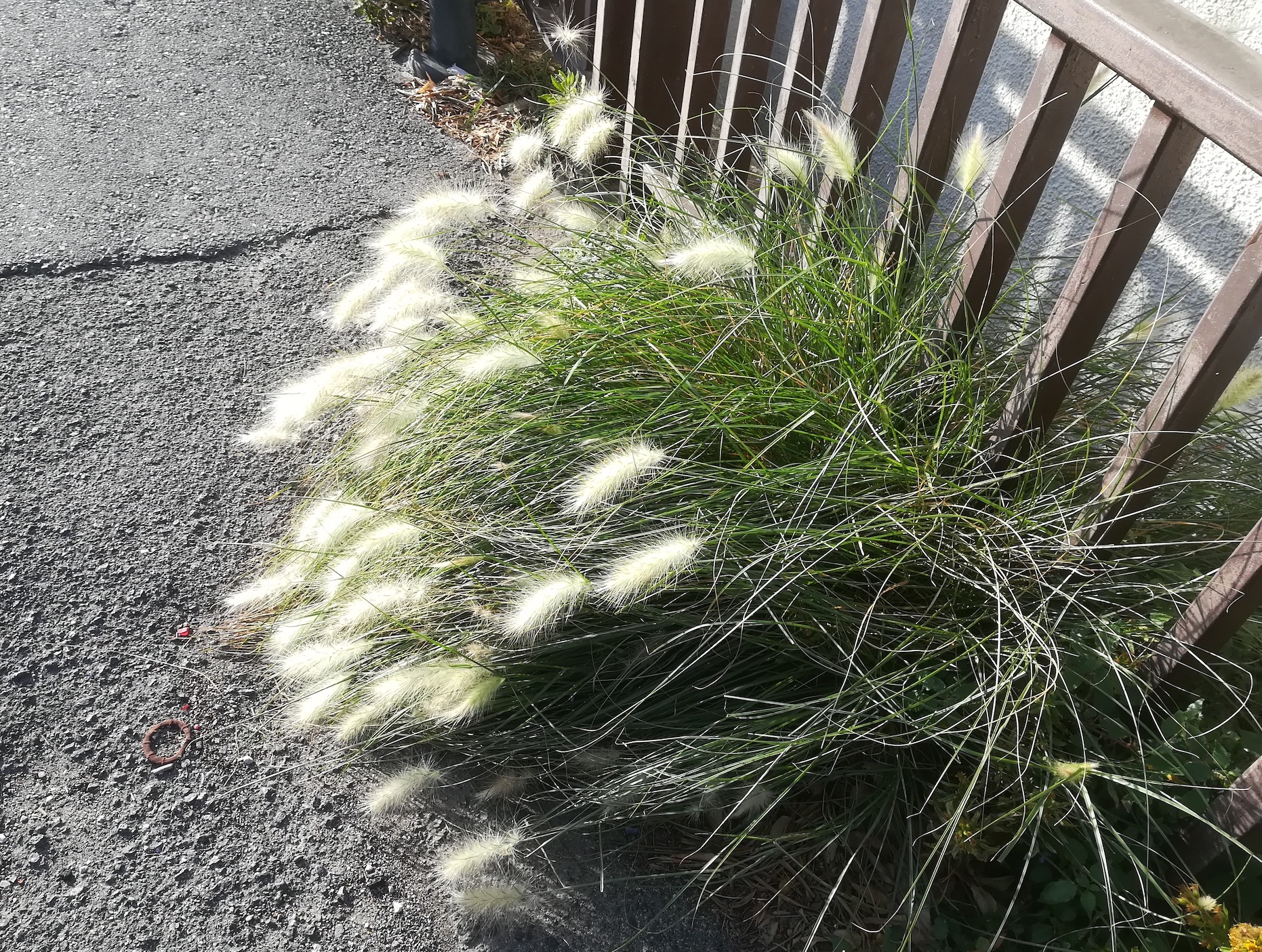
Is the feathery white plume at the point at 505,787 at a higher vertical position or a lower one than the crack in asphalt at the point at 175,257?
lower

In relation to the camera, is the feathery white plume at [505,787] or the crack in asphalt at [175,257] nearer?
the feathery white plume at [505,787]

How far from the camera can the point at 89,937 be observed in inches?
67.7

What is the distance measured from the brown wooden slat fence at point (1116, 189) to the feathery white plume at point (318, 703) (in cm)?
149

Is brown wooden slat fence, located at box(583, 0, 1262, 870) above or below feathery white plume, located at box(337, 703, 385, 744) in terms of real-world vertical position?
above

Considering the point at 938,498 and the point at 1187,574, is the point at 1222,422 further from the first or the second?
the point at 938,498

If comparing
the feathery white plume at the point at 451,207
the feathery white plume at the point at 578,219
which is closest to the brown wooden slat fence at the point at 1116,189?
the feathery white plume at the point at 578,219


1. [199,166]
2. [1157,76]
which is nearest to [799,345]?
[1157,76]

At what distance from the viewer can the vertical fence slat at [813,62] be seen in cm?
246

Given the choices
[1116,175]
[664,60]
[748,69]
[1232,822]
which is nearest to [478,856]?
[1232,822]

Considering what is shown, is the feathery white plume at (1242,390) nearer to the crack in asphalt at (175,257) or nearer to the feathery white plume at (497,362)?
the feathery white plume at (497,362)

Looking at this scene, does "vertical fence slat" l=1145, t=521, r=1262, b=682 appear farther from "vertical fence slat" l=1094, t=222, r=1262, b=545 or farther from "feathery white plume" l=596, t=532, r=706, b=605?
"feathery white plume" l=596, t=532, r=706, b=605

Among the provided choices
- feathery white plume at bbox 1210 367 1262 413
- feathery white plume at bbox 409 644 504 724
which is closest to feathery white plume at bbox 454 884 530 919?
feathery white plume at bbox 409 644 504 724

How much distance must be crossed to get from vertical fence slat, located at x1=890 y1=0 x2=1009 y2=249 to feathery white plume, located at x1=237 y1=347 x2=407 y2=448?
3.99ft

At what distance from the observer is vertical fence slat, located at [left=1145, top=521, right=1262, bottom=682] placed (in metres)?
1.57
